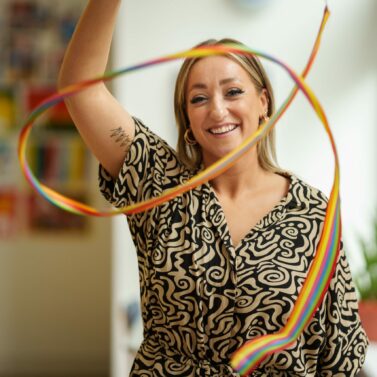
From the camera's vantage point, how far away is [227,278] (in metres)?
0.92

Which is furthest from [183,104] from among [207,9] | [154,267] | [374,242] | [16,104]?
[16,104]

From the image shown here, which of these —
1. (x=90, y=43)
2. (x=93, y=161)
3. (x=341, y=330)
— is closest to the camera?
(x=90, y=43)

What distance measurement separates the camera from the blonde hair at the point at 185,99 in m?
0.93

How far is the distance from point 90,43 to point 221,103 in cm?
19

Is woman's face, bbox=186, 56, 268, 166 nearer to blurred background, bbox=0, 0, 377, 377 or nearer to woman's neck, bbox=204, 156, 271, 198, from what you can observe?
woman's neck, bbox=204, 156, 271, 198

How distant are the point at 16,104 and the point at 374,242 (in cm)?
213

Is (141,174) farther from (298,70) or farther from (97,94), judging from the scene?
(298,70)

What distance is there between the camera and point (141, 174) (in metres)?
0.95

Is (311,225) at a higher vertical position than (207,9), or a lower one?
lower

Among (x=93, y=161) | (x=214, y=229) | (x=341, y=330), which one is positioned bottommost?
(x=341, y=330)

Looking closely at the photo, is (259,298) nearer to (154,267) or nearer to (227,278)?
(227,278)

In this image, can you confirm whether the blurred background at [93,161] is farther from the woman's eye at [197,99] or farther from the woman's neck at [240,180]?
the woman's eye at [197,99]

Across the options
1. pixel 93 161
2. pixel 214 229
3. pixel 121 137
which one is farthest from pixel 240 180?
pixel 93 161

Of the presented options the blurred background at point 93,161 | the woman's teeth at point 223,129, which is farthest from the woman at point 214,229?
the blurred background at point 93,161
